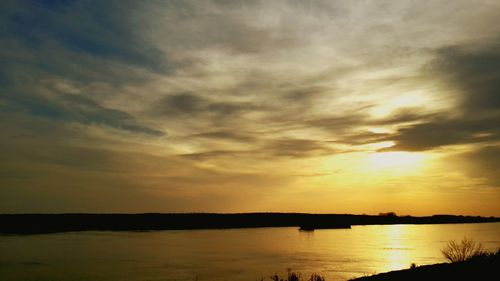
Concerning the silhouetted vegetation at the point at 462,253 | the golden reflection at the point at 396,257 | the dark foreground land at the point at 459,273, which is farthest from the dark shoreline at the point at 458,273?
the golden reflection at the point at 396,257

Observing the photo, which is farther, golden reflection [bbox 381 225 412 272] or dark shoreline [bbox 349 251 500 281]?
golden reflection [bbox 381 225 412 272]

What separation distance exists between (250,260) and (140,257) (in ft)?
45.6

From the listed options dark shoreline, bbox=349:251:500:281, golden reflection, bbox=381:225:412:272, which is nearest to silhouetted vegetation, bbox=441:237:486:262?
golden reflection, bbox=381:225:412:272

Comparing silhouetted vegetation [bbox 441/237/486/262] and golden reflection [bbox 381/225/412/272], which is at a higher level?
silhouetted vegetation [bbox 441/237/486/262]

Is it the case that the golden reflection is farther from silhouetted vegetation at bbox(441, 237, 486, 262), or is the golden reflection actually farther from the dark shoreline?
the dark shoreline

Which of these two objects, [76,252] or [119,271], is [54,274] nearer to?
[119,271]

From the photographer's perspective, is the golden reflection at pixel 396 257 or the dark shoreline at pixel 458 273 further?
the golden reflection at pixel 396 257

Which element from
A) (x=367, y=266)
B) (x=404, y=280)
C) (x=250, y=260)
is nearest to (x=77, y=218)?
(x=250, y=260)

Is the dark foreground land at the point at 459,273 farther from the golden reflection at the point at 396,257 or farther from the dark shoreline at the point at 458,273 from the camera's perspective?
the golden reflection at the point at 396,257

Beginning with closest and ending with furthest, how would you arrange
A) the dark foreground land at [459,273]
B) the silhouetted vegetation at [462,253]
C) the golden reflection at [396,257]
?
1. the dark foreground land at [459,273]
2. the silhouetted vegetation at [462,253]
3. the golden reflection at [396,257]

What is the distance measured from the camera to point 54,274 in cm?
4191

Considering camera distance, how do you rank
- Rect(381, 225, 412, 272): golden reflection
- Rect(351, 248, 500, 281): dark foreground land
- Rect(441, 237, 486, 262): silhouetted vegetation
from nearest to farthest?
Rect(351, 248, 500, 281): dark foreground land < Rect(441, 237, 486, 262): silhouetted vegetation < Rect(381, 225, 412, 272): golden reflection

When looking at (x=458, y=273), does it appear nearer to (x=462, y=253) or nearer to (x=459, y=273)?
(x=459, y=273)

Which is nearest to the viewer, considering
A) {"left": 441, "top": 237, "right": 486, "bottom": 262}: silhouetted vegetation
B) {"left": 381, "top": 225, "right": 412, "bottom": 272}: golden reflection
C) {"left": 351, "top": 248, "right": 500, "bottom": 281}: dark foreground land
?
{"left": 351, "top": 248, "right": 500, "bottom": 281}: dark foreground land
